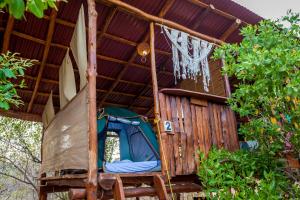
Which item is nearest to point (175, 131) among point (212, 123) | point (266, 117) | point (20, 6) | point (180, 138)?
point (180, 138)

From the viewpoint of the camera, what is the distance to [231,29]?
17.0 feet

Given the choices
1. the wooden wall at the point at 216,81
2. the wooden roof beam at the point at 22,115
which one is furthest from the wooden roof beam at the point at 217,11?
the wooden roof beam at the point at 22,115

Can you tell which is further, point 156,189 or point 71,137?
point 71,137

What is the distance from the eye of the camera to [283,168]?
128 inches

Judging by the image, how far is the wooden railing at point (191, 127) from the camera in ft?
11.6

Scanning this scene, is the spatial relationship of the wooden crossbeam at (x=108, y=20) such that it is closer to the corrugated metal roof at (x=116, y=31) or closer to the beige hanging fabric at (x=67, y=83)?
the corrugated metal roof at (x=116, y=31)

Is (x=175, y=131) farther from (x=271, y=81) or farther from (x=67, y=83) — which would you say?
(x=67, y=83)

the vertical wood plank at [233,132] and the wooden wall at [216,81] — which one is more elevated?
the wooden wall at [216,81]

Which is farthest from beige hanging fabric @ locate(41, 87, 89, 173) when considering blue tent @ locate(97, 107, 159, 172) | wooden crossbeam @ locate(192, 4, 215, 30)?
wooden crossbeam @ locate(192, 4, 215, 30)

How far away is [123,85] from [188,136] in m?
3.33

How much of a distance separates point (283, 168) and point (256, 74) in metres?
1.25

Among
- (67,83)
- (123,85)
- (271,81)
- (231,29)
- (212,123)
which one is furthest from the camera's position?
(123,85)

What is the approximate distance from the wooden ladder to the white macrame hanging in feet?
5.76

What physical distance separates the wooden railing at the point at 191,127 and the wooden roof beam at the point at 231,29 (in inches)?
63.9
